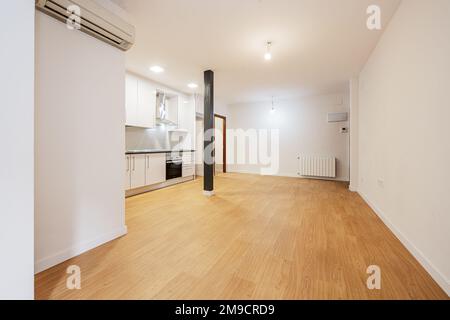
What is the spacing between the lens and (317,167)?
223 inches

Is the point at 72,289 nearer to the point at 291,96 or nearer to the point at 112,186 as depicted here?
the point at 112,186

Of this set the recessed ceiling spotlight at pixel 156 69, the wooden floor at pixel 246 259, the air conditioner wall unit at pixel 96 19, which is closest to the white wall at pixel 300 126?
the wooden floor at pixel 246 259

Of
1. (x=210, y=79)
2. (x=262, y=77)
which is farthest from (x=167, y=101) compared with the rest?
(x=262, y=77)

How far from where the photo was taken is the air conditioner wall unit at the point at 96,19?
147cm

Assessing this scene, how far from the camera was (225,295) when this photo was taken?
4.04ft

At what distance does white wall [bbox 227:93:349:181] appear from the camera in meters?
5.52

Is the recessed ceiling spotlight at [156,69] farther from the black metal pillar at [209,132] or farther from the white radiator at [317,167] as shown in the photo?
the white radiator at [317,167]

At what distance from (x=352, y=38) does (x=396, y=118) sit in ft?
4.56

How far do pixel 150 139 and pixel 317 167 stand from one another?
4909 millimetres

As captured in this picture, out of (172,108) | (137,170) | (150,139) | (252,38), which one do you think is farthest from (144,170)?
(252,38)

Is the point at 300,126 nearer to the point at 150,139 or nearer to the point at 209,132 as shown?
the point at 209,132
